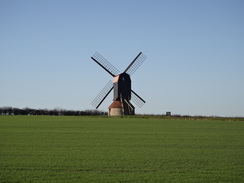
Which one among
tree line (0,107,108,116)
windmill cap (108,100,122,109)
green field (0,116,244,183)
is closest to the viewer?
green field (0,116,244,183)

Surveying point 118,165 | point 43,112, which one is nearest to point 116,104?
point 43,112

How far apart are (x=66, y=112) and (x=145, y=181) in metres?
65.7

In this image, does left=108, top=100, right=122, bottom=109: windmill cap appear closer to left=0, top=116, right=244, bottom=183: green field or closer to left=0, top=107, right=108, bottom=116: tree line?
left=0, top=107, right=108, bottom=116: tree line

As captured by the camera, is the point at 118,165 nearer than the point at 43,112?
Yes

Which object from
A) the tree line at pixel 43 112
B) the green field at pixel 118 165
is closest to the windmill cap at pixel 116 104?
the tree line at pixel 43 112

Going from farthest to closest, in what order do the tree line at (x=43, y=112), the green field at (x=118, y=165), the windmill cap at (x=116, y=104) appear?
the tree line at (x=43, y=112)
the windmill cap at (x=116, y=104)
the green field at (x=118, y=165)

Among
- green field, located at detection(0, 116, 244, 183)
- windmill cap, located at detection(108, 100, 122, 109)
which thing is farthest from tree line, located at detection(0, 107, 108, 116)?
green field, located at detection(0, 116, 244, 183)

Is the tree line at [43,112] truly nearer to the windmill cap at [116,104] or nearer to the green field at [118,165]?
the windmill cap at [116,104]

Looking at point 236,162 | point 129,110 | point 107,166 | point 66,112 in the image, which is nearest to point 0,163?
point 107,166

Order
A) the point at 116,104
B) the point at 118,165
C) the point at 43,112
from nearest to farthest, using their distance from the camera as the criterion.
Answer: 1. the point at 118,165
2. the point at 116,104
3. the point at 43,112

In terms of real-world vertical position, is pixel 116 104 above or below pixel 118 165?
above

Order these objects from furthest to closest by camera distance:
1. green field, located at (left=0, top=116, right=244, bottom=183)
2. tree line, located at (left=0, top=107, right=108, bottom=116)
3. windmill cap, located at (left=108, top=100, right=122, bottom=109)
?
tree line, located at (left=0, top=107, right=108, bottom=116) → windmill cap, located at (left=108, top=100, right=122, bottom=109) → green field, located at (left=0, top=116, right=244, bottom=183)

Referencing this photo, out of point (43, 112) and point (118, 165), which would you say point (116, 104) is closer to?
point (43, 112)

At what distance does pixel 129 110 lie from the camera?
46188mm
